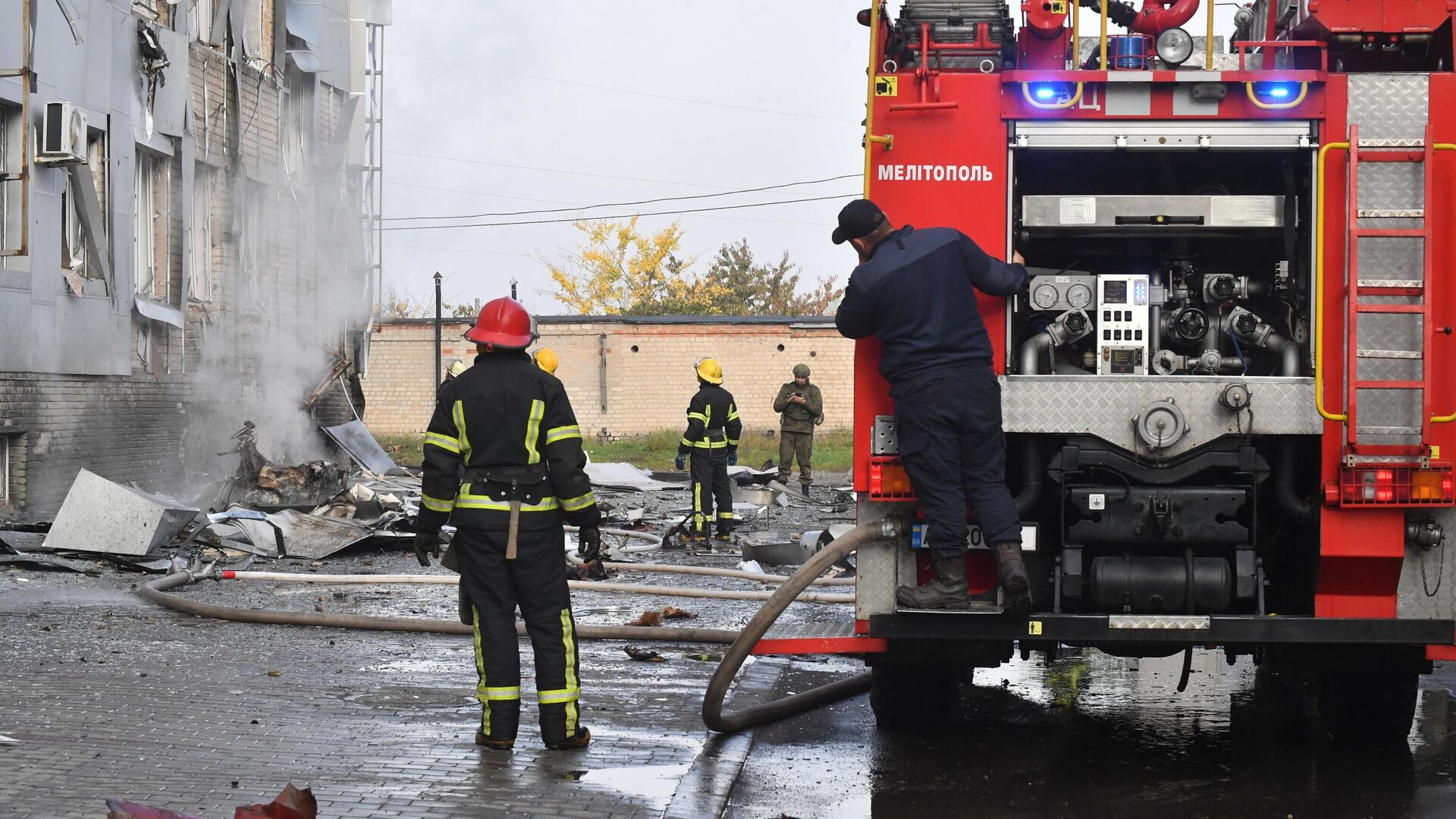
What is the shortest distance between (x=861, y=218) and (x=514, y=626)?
2.00m

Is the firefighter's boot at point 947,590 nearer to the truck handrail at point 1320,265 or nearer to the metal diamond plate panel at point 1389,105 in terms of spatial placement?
the truck handrail at point 1320,265

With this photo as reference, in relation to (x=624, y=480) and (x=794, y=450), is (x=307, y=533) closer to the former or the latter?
(x=624, y=480)

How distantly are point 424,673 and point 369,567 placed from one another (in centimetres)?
525

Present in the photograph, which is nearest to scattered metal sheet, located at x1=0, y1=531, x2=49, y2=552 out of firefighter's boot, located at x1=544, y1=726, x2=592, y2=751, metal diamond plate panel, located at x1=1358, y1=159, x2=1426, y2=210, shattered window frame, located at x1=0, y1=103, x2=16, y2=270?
shattered window frame, located at x1=0, y1=103, x2=16, y2=270

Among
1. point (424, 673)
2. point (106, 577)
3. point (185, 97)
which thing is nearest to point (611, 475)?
point (185, 97)

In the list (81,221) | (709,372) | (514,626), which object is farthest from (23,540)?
(514,626)

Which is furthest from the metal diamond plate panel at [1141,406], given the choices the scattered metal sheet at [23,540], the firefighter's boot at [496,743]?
the scattered metal sheet at [23,540]

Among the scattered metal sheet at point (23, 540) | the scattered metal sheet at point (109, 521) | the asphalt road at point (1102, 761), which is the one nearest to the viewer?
the asphalt road at point (1102, 761)

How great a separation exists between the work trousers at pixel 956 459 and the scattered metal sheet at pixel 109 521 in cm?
824

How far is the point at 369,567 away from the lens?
12.8 metres

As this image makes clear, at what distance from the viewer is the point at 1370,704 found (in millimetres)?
6258

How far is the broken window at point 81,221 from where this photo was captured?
1505 centimetres

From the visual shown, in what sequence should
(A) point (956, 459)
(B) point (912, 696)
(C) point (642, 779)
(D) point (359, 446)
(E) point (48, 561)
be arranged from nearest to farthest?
(C) point (642, 779) < (A) point (956, 459) < (B) point (912, 696) < (E) point (48, 561) < (D) point (359, 446)

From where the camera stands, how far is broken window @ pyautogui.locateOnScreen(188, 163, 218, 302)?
1834 cm
